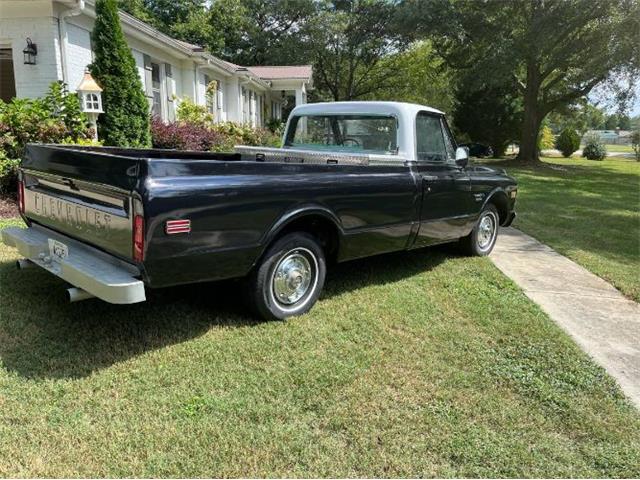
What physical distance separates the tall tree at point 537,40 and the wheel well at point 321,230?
59.7 ft

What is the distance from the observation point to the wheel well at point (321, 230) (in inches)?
163

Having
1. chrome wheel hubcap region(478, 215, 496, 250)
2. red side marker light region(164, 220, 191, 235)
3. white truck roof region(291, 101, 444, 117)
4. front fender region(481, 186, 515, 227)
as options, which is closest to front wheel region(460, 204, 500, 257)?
chrome wheel hubcap region(478, 215, 496, 250)

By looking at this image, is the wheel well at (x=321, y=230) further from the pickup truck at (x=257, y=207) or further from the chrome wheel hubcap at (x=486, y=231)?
the chrome wheel hubcap at (x=486, y=231)

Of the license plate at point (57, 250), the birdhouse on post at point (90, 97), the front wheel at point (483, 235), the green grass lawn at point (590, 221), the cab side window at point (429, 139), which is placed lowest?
the green grass lawn at point (590, 221)

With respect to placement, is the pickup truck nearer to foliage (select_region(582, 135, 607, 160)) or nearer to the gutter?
the gutter

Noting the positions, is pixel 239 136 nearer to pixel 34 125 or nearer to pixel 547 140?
pixel 34 125

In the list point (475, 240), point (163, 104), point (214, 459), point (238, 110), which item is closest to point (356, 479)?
point (214, 459)

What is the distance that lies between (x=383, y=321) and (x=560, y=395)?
1451mm

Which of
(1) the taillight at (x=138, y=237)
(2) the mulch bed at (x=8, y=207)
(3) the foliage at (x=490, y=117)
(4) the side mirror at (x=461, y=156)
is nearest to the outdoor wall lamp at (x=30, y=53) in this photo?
(2) the mulch bed at (x=8, y=207)

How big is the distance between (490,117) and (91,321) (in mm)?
28746

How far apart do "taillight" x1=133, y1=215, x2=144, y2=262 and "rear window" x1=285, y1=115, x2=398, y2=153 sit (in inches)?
117

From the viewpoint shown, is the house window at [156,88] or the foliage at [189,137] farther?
the house window at [156,88]

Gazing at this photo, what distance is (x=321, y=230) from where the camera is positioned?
4.46 m

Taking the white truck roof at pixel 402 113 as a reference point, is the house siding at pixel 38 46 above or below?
above
